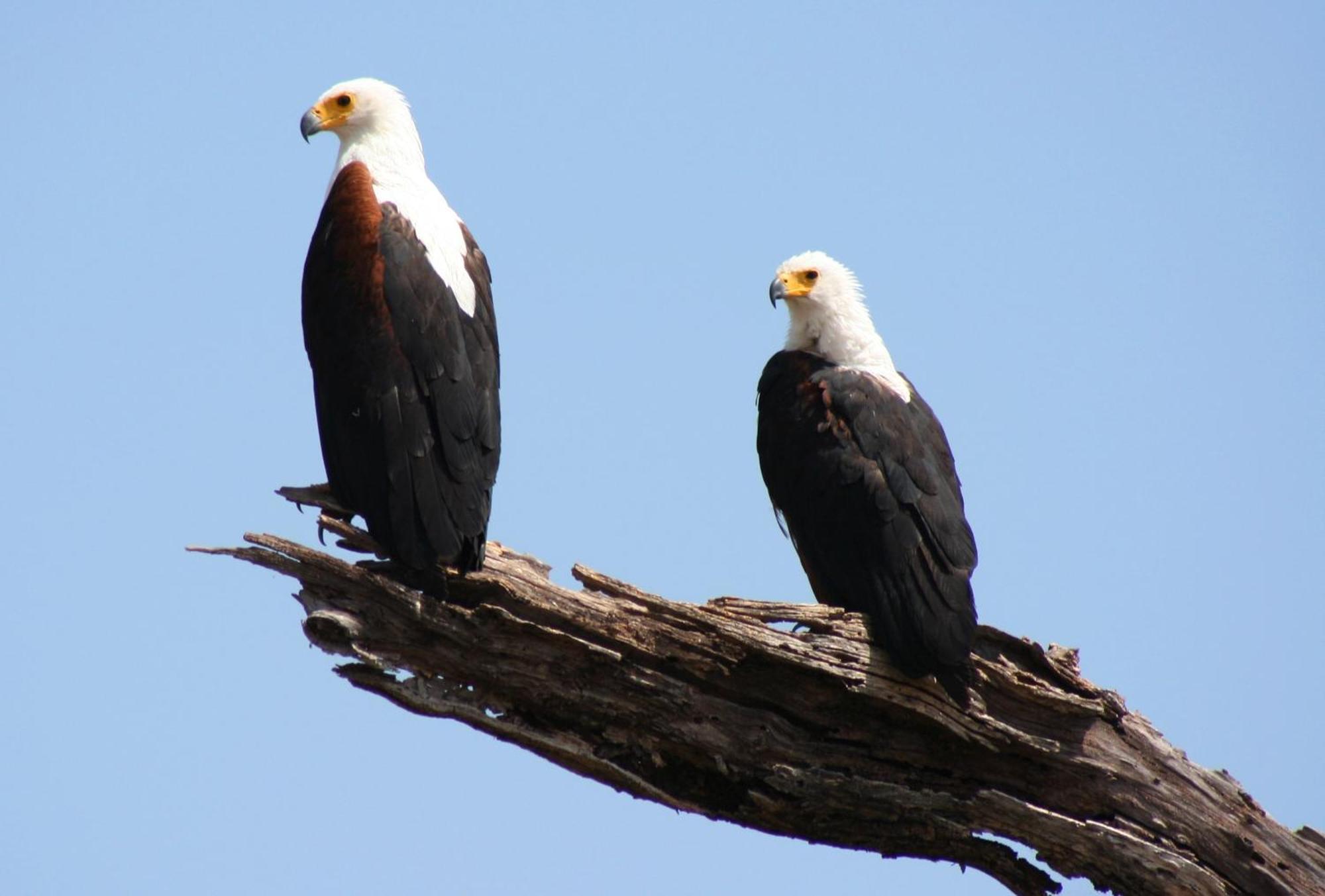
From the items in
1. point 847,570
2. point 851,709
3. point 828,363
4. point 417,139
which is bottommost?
point 851,709

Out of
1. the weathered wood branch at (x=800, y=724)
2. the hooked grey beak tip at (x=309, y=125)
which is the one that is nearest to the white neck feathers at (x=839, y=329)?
the weathered wood branch at (x=800, y=724)

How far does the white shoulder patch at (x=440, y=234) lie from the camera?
23.8 feet

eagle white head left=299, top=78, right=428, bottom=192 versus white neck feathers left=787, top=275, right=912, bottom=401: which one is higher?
eagle white head left=299, top=78, right=428, bottom=192

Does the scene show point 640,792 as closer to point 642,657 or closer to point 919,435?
point 642,657

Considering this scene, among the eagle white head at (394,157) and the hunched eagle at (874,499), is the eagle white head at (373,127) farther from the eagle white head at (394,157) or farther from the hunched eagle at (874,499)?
the hunched eagle at (874,499)

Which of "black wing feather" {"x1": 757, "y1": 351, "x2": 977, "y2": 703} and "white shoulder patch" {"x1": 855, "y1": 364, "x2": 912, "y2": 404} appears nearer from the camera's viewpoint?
"black wing feather" {"x1": 757, "y1": 351, "x2": 977, "y2": 703}

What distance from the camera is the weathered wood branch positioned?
6438 millimetres

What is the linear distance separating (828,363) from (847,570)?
135cm

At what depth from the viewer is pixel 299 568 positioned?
6379 millimetres

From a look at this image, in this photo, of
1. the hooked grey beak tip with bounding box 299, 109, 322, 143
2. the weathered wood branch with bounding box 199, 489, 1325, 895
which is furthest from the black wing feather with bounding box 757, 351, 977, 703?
the hooked grey beak tip with bounding box 299, 109, 322, 143

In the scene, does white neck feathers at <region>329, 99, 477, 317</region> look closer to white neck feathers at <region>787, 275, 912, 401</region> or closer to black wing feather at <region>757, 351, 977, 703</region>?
black wing feather at <region>757, 351, 977, 703</region>

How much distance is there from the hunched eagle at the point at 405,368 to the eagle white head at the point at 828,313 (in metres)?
1.87

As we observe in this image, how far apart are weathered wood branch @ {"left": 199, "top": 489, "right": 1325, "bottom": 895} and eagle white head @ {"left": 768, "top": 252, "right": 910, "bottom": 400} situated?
1.90 m

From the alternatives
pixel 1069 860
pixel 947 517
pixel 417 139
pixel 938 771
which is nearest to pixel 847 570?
pixel 947 517
